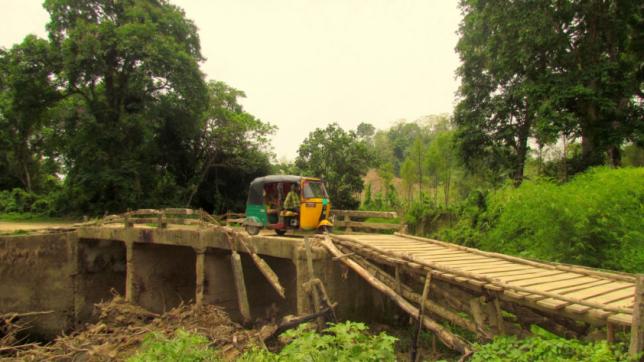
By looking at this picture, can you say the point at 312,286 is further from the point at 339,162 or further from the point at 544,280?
the point at 339,162

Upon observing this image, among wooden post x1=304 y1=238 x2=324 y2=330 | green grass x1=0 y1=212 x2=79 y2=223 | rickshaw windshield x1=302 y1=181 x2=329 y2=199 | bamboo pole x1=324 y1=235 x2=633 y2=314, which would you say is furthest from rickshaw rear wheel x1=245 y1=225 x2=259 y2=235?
green grass x1=0 y1=212 x2=79 y2=223

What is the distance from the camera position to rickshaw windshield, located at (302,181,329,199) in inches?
447

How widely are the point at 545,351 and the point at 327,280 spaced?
4.19 meters

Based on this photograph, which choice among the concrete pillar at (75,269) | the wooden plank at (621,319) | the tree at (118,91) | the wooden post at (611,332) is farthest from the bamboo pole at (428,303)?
the tree at (118,91)

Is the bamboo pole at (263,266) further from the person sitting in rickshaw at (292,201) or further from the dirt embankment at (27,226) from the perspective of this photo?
the dirt embankment at (27,226)

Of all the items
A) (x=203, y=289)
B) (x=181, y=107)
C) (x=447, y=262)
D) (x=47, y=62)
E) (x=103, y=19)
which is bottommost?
(x=203, y=289)

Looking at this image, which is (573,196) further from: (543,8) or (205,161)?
(205,161)

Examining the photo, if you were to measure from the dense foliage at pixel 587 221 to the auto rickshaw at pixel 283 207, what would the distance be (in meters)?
5.20

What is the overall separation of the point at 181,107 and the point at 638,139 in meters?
21.5

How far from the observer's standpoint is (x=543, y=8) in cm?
1543

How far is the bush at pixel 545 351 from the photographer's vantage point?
15.0 feet

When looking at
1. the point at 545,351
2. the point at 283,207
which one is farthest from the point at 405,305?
the point at 283,207

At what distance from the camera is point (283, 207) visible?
1160cm

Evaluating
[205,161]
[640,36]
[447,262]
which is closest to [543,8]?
[640,36]
